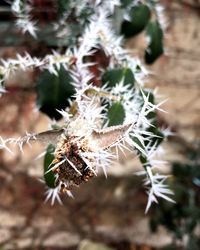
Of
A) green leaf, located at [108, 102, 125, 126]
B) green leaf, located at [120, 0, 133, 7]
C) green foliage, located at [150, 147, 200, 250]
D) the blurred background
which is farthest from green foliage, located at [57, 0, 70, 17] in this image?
green foliage, located at [150, 147, 200, 250]

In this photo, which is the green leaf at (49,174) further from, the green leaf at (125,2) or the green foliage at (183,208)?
the green foliage at (183,208)

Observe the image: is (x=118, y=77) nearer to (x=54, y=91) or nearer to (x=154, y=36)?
Answer: (x=54, y=91)

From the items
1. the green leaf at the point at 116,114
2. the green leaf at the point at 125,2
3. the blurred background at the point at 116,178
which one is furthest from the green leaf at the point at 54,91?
the blurred background at the point at 116,178

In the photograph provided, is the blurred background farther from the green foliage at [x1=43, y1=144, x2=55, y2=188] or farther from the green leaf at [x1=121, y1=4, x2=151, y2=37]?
the green foliage at [x1=43, y1=144, x2=55, y2=188]

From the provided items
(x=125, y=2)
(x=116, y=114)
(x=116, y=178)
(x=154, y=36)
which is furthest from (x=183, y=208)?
(x=116, y=114)

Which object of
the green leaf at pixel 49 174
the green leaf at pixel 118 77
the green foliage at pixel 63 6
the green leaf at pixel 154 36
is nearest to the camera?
the green leaf at pixel 49 174
